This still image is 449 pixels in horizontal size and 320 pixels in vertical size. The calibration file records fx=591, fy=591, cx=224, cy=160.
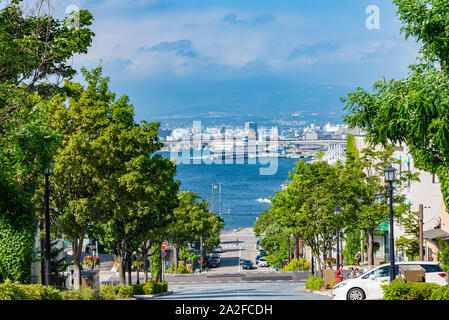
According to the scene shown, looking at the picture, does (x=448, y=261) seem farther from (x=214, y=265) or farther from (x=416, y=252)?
(x=214, y=265)

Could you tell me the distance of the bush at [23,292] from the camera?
13.1 m

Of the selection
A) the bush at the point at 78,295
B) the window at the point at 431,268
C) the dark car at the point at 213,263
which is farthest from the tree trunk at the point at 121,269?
the dark car at the point at 213,263

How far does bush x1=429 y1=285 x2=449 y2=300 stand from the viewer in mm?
15366

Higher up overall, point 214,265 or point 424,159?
point 424,159

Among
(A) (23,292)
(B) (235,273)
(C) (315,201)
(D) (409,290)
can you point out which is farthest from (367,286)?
(B) (235,273)

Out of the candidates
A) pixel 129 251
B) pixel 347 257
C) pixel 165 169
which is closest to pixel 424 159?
pixel 165 169

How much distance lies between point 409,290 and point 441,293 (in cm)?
177

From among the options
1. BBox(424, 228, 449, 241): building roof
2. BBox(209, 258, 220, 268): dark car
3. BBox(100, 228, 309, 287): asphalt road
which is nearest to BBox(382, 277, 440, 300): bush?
BBox(424, 228, 449, 241): building roof

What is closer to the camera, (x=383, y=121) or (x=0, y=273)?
A: (x=383, y=121)

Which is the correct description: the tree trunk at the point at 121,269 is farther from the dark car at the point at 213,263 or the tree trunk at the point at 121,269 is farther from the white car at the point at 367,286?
the dark car at the point at 213,263

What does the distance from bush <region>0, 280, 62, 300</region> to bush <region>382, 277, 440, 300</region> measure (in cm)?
983

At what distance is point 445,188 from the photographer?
17125mm
